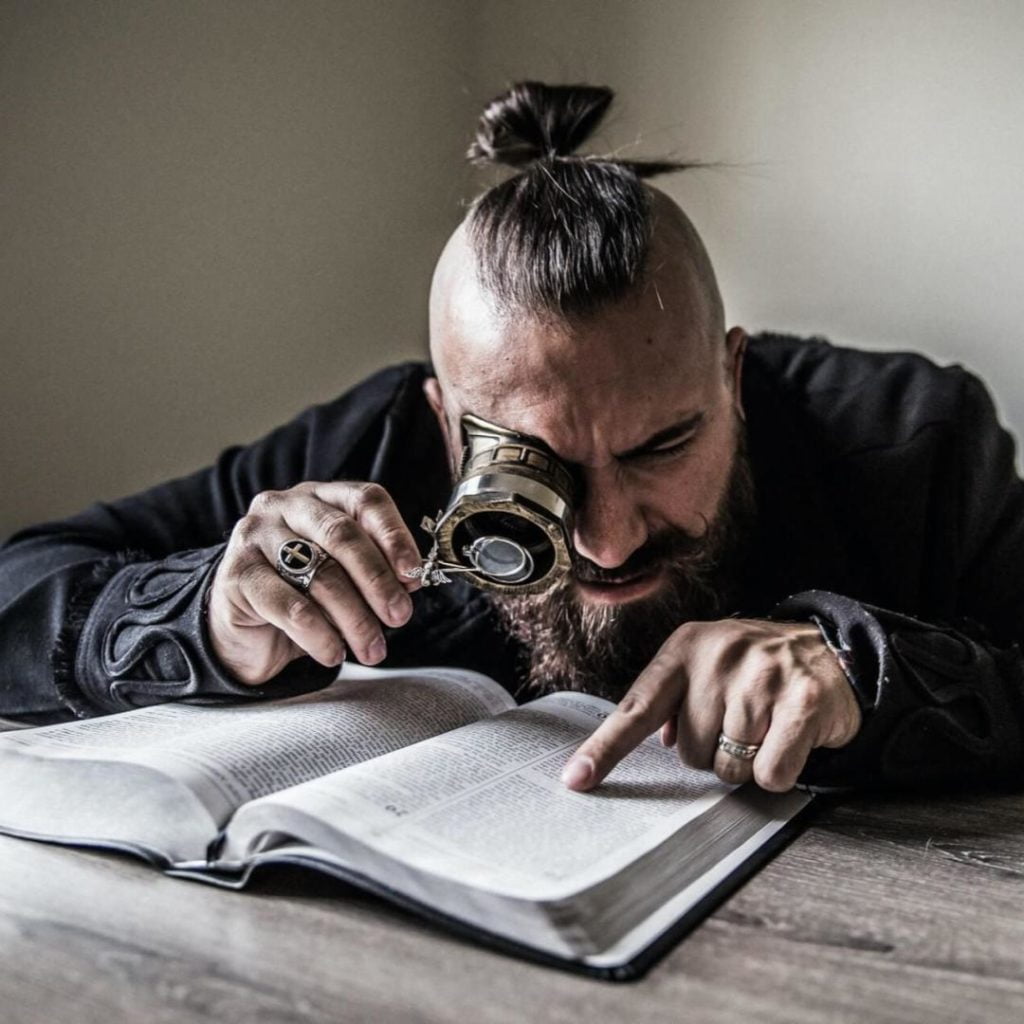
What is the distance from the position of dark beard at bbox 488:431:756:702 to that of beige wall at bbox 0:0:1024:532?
2.84 feet

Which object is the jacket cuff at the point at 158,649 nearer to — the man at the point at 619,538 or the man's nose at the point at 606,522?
the man at the point at 619,538

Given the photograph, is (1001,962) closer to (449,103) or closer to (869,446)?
(869,446)

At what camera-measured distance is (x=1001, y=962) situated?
72 centimetres

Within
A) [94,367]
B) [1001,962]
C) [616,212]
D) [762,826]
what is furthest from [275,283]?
[1001,962]

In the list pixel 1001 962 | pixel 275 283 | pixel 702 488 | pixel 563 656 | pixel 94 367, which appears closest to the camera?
pixel 1001 962

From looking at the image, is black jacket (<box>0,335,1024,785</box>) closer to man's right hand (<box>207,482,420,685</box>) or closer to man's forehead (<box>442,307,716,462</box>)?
man's right hand (<box>207,482,420,685</box>)

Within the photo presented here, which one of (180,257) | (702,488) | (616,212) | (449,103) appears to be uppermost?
(449,103)

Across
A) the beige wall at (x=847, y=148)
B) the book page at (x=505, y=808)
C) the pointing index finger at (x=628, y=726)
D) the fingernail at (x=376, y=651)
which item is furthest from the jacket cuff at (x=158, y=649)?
the beige wall at (x=847, y=148)

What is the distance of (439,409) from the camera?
1.61 metres

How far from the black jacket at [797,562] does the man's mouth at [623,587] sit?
7.4 inches

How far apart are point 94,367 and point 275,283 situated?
1.44ft

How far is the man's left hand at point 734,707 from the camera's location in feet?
3.19

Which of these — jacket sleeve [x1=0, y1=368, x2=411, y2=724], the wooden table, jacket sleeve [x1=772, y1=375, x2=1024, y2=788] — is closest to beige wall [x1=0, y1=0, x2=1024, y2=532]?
jacket sleeve [x1=0, y1=368, x2=411, y2=724]

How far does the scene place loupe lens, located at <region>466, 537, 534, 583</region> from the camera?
3.73 ft
